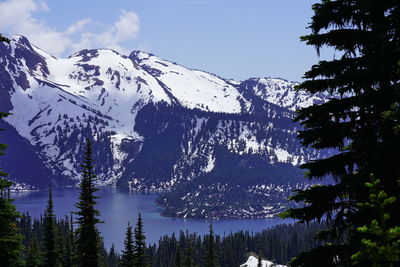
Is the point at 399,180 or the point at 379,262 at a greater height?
the point at 399,180

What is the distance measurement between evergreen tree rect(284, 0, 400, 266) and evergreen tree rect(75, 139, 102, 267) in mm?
29198

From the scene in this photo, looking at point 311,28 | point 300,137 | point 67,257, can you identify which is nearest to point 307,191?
point 300,137

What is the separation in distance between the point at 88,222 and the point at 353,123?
106 ft

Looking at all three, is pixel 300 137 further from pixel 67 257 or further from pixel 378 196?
pixel 67 257

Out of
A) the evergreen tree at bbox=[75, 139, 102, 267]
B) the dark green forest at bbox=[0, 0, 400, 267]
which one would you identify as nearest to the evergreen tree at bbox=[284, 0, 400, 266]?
the dark green forest at bbox=[0, 0, 400, 267]

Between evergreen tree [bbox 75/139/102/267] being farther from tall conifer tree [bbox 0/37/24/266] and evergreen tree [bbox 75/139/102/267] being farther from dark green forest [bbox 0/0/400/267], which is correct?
dark green forest [bbox 0/0/400/267]

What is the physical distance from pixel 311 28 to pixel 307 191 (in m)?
6.84

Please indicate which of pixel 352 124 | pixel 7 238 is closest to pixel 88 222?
pixel 7 238

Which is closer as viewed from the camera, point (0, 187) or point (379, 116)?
point (379, 116)

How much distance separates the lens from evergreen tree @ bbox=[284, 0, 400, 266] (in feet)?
53.3

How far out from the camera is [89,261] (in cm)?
4550

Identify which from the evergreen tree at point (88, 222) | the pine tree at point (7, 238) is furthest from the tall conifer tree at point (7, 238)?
the evergreen tree at point (88, 222)

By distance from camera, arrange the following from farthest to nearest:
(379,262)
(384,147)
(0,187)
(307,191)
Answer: (0,187), (307,191), (384,147), (379,262)

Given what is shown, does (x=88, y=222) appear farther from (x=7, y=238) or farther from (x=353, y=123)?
(x=353, y=123)
